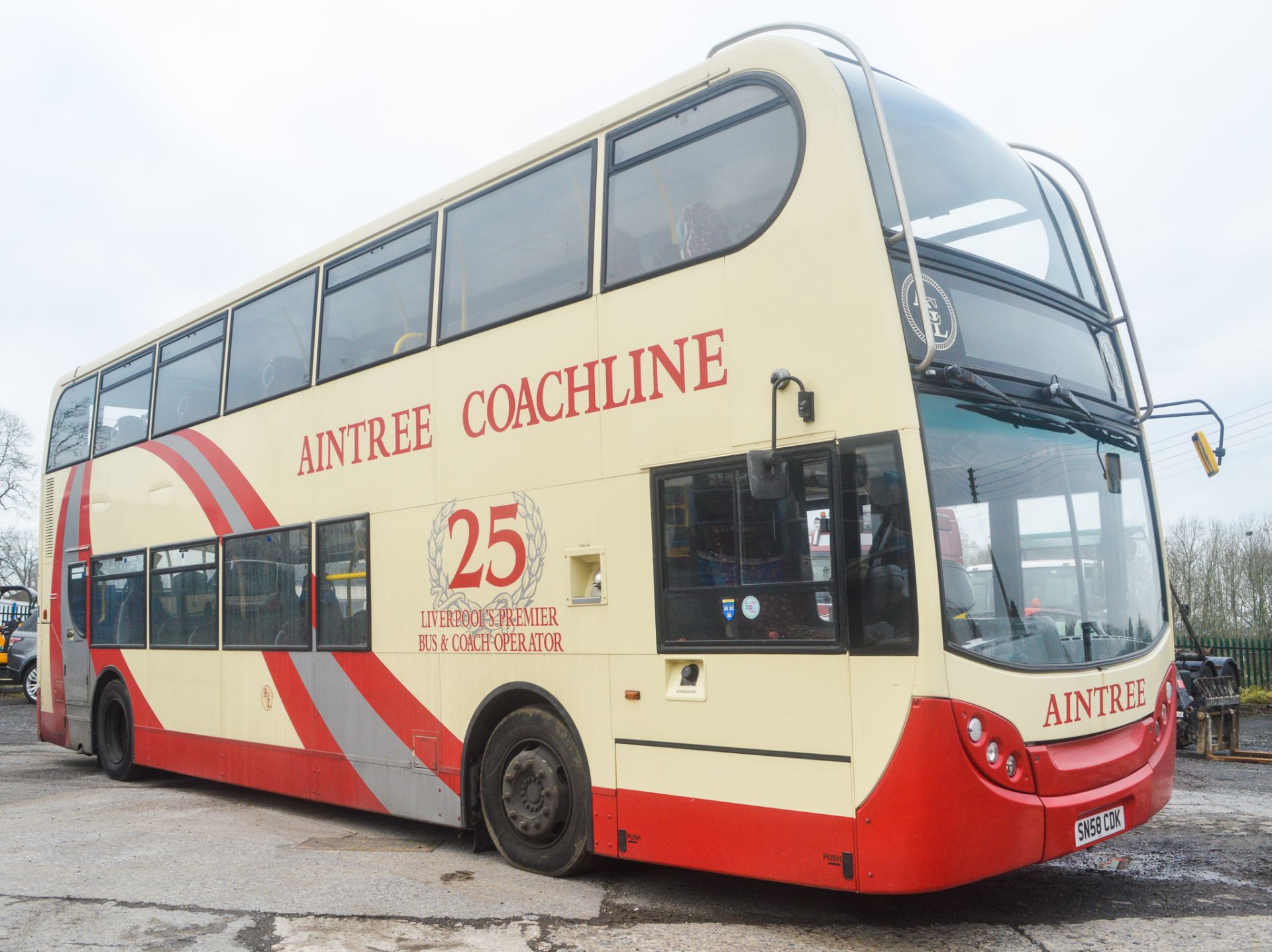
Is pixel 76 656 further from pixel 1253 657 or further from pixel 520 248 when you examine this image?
pixel 1253 657

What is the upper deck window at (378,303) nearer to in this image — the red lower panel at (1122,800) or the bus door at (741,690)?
the bus door at (741,690)

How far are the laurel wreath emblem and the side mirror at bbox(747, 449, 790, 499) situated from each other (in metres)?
1.89

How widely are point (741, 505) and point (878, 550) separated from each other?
848mm

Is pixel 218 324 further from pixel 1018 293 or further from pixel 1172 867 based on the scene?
pixel 1172 867

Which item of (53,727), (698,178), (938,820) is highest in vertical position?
(698,178)

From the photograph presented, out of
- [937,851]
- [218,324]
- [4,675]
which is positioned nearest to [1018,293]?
[937,851]

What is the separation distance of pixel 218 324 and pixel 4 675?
18.7 meters

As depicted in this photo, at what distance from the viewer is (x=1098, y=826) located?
5.24m

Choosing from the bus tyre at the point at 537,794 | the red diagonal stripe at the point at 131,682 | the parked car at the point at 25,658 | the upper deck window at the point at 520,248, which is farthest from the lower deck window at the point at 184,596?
the parked car at the point at 25,658

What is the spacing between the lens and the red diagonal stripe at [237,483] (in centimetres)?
941

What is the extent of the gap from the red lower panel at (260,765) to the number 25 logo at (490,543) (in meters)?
1.97

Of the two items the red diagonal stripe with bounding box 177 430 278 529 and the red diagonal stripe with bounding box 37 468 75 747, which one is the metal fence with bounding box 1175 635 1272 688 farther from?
the red diagonal stripe with bounding box 37 468 75 747

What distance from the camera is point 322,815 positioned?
30.4 feet

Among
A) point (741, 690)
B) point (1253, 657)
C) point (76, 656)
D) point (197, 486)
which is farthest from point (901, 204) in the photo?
point (1253, 657)
